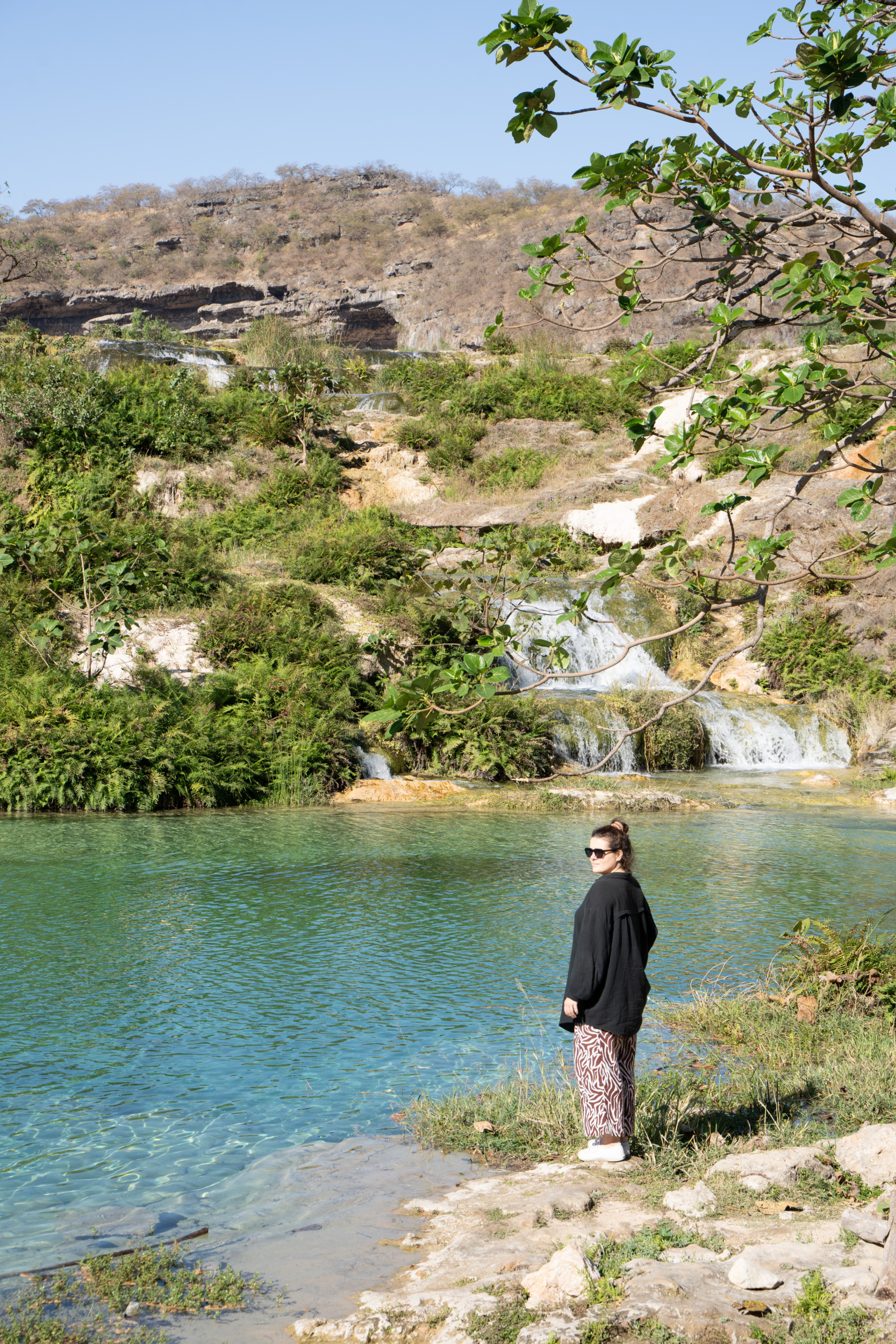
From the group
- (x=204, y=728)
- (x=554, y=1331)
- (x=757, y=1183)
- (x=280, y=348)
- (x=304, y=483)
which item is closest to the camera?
(x=554, y=1331)

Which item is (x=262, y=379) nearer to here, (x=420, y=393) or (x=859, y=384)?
(x=420, y=393)

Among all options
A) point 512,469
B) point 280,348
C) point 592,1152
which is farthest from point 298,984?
point 280,348

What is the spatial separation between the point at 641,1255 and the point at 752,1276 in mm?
459

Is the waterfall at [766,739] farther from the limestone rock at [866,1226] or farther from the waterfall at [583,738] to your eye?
the limestone rock at [866,1226]

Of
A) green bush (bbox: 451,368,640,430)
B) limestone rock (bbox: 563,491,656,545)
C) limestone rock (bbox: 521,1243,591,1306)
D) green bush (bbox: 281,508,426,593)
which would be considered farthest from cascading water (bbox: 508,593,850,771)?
limestone rock (bbox: 521,1243,591,1306)

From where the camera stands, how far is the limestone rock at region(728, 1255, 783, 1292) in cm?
299

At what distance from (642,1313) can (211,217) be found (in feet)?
241

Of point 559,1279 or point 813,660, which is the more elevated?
point 813,660

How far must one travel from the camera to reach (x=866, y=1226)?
3.30 meters

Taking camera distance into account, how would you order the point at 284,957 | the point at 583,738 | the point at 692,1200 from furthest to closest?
the point at 583,738
the point at 284,957
the point at 692,1200

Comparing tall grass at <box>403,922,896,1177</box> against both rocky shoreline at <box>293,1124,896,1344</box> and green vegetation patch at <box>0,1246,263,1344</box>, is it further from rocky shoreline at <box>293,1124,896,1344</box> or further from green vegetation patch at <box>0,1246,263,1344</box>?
green vegetation patch at <box>0,1246,263,1344</box>

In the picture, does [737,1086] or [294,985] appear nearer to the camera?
[737,1086]

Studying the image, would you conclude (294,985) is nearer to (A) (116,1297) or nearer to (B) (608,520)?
(A) (116,1297)

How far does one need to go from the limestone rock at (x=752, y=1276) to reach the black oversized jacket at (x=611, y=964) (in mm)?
1295
